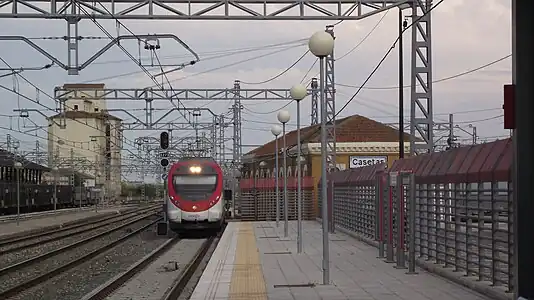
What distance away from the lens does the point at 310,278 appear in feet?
47.0

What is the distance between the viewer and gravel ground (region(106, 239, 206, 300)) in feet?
49.4

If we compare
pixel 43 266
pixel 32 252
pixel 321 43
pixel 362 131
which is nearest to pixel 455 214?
pixel 321 43

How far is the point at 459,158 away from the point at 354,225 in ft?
40.3

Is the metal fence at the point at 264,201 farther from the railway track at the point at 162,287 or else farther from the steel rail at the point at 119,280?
the steel rail at the point at 119,280

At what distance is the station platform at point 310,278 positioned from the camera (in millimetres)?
11913

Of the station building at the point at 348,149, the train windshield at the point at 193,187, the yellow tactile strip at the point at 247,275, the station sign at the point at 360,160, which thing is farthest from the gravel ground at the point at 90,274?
the station sign at the point at 360,160

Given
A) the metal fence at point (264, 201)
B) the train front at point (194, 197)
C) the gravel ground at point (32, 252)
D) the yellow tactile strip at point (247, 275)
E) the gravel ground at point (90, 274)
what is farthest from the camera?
the metal fence at point (264, 201)

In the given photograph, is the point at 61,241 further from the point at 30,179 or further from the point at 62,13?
the point at 30,179

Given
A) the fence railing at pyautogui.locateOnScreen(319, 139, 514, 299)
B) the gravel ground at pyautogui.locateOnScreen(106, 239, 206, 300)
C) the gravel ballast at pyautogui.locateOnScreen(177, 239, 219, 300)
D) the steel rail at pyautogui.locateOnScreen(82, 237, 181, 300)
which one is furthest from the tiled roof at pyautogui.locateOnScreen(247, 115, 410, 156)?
the fence railing at pyautogui.locateOnScreen(319, 139, 514, 299)

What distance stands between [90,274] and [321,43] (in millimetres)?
8782

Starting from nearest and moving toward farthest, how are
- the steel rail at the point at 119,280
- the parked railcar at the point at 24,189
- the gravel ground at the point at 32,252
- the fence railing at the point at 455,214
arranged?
the fence railing at the point at 455,214 → the steel rail at the point at 119,280 → the gravel ground at the point at 32,252 → the parked railcar at the point at 24,189

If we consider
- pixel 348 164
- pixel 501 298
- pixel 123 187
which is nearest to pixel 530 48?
pixel 501 298

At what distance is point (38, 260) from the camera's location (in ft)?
73.8

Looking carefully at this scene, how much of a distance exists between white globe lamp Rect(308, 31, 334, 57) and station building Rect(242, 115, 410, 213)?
20273 millimetres
